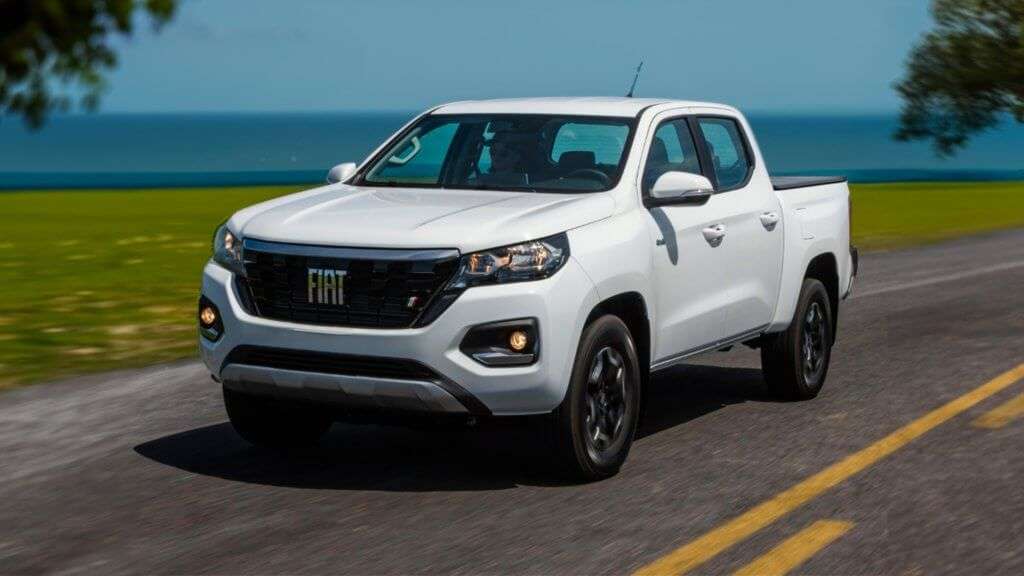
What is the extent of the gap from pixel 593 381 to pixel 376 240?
121 cm

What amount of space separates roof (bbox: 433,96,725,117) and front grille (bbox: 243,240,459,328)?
6.59ft

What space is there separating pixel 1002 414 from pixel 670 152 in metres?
2.52

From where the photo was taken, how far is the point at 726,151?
9.80 metres

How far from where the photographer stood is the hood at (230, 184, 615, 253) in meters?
7.41

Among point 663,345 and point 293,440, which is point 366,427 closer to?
point 293,440

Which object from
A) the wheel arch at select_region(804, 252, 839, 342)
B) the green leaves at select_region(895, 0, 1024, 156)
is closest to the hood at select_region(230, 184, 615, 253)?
the wheel arch at select_region(804, 252, 839, 342)

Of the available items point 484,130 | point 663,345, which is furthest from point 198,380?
point 663,345

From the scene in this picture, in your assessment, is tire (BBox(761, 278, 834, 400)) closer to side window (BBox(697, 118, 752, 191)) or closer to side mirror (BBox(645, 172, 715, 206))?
side window (BBox(697, 118, 752, 191))

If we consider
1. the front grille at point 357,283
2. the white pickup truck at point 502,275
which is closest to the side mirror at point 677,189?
the white pickup truck at point 502,275

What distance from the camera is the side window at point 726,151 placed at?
9.59 metres

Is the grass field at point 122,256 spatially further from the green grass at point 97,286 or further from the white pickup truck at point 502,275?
the white pickup truck at point 502,275

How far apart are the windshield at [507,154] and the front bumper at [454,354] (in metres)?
1.12

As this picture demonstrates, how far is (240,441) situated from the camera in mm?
8914

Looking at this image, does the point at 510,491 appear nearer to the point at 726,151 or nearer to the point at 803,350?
the point at 726,151
